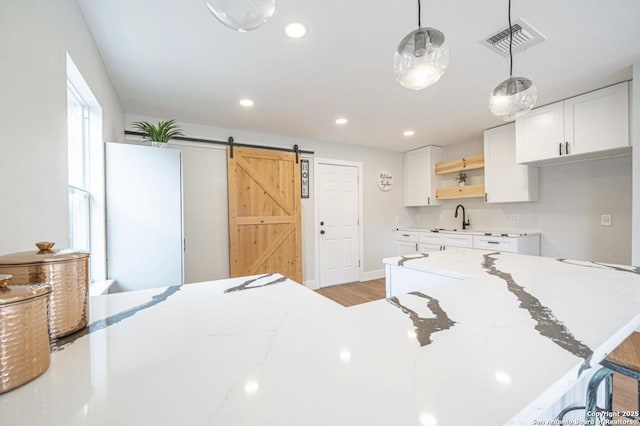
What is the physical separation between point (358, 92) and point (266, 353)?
8.42 feet

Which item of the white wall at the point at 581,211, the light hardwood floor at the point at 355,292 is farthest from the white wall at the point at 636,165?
the light hardwood floor at the point at 355,292

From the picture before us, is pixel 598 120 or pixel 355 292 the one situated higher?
pixel 598 120

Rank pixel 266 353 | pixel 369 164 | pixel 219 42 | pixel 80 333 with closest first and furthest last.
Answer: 1. pixel 266 353
2. pixel 80 333
3. pixel 219 42
4. pixel 369 164

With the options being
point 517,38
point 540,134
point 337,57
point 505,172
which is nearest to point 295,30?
point 337,57

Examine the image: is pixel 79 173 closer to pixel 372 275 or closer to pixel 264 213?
pixel 264 213

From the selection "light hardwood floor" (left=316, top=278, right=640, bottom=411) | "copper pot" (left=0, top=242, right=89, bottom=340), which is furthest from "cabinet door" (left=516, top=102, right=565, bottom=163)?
"copper pot" (left=0, top=242, right=89, bottom=340)

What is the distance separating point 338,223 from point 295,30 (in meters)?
3.13

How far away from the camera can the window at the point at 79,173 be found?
72.2 inches

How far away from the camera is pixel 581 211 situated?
3.25m

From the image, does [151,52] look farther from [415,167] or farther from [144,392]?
[415,167]

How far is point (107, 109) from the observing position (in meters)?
2.25

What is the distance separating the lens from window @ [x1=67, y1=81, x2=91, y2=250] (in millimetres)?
1835

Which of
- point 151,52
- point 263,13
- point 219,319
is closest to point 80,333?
point 219,319

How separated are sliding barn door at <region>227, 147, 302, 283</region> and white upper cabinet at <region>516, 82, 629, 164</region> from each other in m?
2.88
